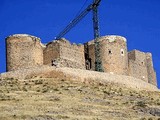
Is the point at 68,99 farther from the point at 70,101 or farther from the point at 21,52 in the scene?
the point at 21,52

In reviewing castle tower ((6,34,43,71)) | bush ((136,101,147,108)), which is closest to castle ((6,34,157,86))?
castle tower ((6,34,43,71))

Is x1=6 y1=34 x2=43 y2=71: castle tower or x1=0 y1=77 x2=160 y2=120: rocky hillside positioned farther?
x1=6 y1=34 x2=43 y2=71: castle tower

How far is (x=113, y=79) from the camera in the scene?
142 ft

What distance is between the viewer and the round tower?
47.3 meters

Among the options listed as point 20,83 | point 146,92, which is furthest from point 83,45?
point 20,83

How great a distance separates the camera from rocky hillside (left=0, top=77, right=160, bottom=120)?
1070 inches

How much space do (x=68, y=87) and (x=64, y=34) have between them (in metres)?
18.2

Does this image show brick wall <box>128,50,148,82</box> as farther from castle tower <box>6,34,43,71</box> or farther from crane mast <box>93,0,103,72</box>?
castle tower <box>6,34,43,71</box>

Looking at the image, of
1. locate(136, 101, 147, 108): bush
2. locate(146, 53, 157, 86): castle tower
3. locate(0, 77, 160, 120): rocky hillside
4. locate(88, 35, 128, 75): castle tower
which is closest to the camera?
locate(0, 77, 160, 120): rocky hillside

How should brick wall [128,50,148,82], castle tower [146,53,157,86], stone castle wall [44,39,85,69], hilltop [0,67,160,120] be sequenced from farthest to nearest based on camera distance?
castle tower [146,53,157,86], brick wall [128,50,148,82], stone castle wall [44,39,85,69], hilltop [0,67,160,120]

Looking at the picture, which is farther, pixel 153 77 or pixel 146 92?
pixel 153 77

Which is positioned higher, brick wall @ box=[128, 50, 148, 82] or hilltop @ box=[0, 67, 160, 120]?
brick wall @ box=[128, 50, 148, 82]

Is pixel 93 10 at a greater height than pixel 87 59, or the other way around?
pixel 93 10

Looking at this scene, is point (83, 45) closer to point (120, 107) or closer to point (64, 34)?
point (64, 34)
